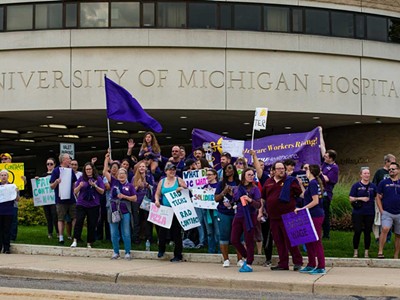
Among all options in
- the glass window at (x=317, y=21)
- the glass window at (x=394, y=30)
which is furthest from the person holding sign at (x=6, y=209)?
the glass window at (x=394, y=30)

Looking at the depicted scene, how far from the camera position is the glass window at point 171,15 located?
26.4 meters

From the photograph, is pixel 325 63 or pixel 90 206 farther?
pixel 325 63

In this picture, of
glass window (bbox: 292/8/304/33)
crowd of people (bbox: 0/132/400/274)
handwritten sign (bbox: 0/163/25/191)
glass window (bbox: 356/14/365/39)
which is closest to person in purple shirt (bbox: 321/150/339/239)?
crowd of people (bbox: 0/132/400/274)

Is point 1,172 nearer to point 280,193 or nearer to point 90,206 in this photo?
point 90,206

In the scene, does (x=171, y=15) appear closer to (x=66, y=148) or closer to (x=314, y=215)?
(x=66, y=148)

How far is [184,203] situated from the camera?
47.2 feet

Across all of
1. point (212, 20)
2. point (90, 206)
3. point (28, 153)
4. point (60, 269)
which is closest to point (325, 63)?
point (212, 20)

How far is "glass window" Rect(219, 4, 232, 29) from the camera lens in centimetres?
2662

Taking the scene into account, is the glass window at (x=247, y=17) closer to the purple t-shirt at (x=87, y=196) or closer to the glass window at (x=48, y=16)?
the glass window at (x=48, y=16)

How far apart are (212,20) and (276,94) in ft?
11.9

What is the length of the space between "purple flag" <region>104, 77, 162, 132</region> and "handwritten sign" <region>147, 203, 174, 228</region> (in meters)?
3.64

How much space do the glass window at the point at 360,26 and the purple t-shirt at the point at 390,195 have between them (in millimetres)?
15412

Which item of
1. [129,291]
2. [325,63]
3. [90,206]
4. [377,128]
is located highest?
[325,63]

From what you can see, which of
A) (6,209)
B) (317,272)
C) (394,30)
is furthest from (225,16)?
(317,272)
